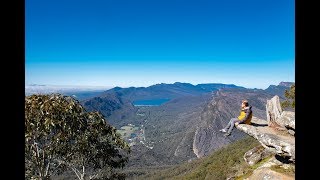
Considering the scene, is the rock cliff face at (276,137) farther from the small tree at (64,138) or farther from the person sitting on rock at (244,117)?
the small tree at (64,138)

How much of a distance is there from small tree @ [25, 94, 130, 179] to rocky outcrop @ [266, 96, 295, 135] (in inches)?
363

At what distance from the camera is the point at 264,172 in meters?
13.4

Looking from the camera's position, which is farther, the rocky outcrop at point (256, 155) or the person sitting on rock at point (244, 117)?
the rocky outcrop at point (256, 155)

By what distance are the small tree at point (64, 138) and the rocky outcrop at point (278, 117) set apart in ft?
30.3

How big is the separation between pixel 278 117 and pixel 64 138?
11066 mm

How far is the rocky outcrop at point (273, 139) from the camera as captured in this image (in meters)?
12.6

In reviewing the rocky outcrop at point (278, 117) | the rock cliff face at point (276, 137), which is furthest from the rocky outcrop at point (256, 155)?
the rocky outcrop at point (278, 117)

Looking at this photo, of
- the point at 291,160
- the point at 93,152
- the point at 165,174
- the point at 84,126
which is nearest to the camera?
the point at 291,160
